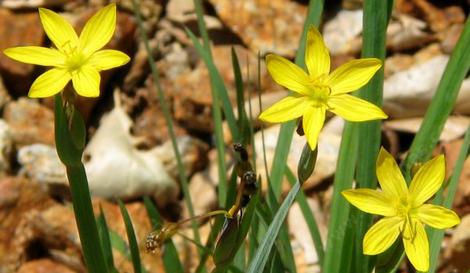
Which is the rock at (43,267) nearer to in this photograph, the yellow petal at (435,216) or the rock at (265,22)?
the rock at (265,22)

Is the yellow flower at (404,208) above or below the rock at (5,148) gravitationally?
above

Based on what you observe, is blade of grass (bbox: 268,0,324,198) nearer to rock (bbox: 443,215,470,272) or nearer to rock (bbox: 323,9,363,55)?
rock (bbox: 443,215,470,272)

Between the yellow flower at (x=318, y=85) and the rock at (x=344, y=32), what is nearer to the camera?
the yellow flower at (x=318, y=85)

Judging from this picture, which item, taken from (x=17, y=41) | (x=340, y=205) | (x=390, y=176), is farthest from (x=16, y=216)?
(x=390, y=176)

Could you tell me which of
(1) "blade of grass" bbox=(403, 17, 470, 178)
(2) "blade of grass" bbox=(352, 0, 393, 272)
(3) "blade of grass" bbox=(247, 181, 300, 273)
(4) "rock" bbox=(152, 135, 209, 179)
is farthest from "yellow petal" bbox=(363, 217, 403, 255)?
(4) "rock" bbox=(152, 135, 209, 179)

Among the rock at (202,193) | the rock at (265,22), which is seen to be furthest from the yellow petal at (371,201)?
the rock at (265,22)

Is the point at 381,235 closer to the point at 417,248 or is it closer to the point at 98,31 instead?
the point at 417,248
